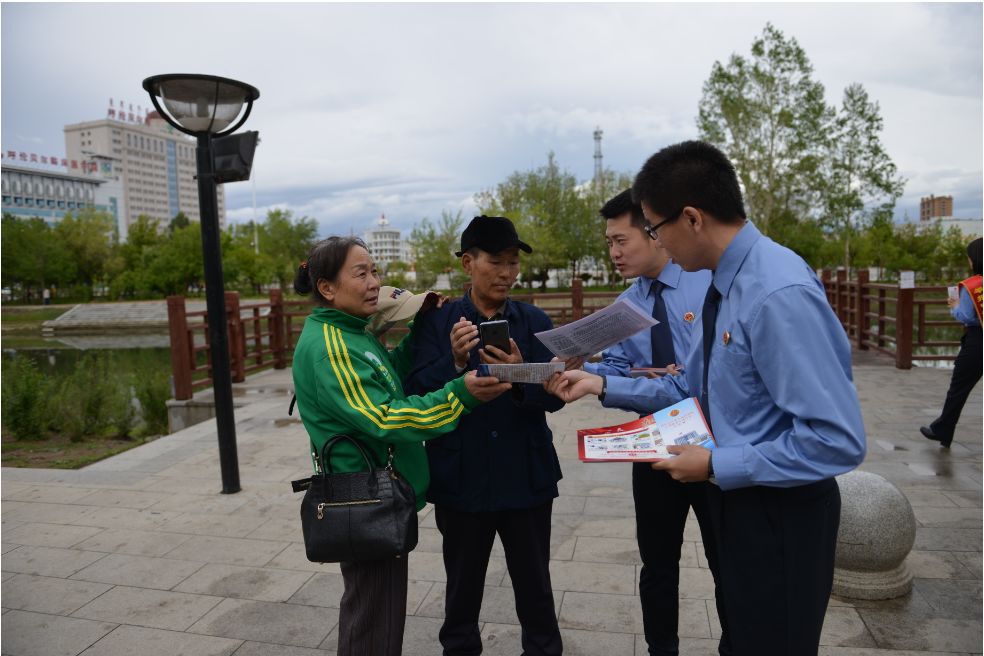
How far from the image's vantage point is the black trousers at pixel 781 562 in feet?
5.25

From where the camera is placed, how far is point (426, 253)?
37031 mm

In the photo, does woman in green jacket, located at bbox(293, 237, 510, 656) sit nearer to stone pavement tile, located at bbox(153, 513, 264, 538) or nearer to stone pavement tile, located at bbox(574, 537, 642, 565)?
stone pavement tile, located at bbox(574, 537, 642, 565)

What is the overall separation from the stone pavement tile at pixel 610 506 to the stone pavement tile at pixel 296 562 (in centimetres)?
174

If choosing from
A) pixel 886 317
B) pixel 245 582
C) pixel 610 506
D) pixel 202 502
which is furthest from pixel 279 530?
pixel 886 317

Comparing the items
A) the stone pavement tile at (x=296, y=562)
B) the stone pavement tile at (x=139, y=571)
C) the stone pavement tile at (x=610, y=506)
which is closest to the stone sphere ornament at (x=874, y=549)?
the stone pavement tile at (x=610, y=506)

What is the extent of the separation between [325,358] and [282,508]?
3.27m

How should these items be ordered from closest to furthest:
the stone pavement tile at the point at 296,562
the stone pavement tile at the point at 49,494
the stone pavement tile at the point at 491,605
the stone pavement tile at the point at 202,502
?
the stone pavement tile at the point at 491,605, the stone pavement tile at the point at 296,562, the stone pavement tile at the point at 202,502, the stone pavement tile at the point at 49,494

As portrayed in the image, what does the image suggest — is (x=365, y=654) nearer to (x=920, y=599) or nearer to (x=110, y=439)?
(x=920, y=599)

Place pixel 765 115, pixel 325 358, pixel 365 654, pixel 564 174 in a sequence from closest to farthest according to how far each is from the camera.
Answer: pixel 325 358 → pixel 365 654 → pixel 765 115 → pixel 564 174


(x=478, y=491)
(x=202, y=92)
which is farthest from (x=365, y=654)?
(x=202, y=92)

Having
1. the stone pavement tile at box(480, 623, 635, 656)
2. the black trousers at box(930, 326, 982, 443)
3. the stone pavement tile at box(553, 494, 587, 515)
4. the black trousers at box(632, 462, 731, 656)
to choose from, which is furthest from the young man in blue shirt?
the black trousers at box(930, 326, 982, 443)

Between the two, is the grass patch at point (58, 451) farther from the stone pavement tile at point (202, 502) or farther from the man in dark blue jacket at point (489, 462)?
the man in dark blue jacket at point (489, 462)

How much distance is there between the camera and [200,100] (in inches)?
195

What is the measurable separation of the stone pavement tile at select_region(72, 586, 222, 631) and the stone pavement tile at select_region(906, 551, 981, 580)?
141 inches
